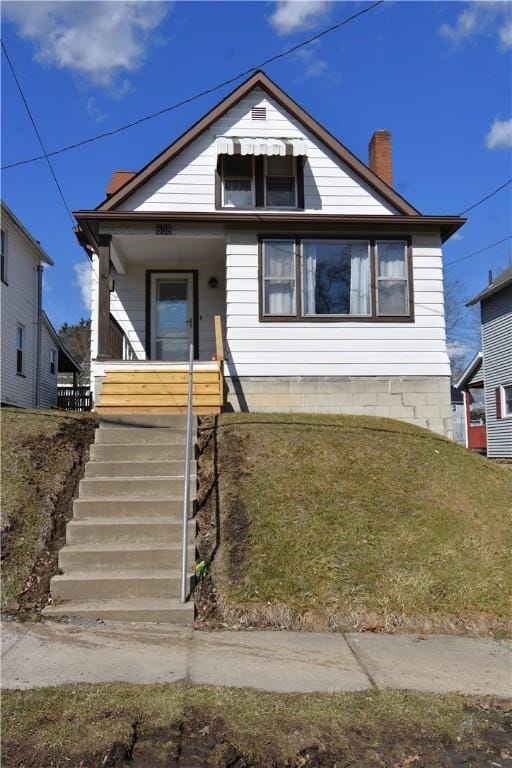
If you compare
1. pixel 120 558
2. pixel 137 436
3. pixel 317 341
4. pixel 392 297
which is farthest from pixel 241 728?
pixel 392 297

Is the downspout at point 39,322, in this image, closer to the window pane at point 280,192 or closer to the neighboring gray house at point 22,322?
the neighboring gray house at point 22,322

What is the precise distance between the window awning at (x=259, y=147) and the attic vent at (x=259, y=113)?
0.94 m

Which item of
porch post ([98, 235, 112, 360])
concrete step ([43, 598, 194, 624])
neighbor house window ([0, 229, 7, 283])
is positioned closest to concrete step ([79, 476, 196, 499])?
concrete step ([43, 598, 194, 624])

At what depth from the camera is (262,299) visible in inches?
466

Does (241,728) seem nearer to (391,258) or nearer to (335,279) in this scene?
(335,279)

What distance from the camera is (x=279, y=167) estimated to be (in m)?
13.0

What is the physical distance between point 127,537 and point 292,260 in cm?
687

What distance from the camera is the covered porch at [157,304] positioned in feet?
36.7

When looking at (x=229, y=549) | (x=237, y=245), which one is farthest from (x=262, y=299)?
(x=229, y=549)

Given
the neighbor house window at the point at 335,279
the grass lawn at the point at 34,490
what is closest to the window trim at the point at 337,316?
the neighbor house window at the point at 335,279

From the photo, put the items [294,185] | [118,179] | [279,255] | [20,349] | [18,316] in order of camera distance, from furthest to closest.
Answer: [20,349], [18,316], [118,179], [294,185], [279,255]

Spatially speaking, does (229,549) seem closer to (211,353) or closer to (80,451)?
(80,451)

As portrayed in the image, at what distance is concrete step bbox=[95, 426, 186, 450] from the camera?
8.66 meters

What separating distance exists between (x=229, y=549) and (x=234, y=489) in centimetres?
106
